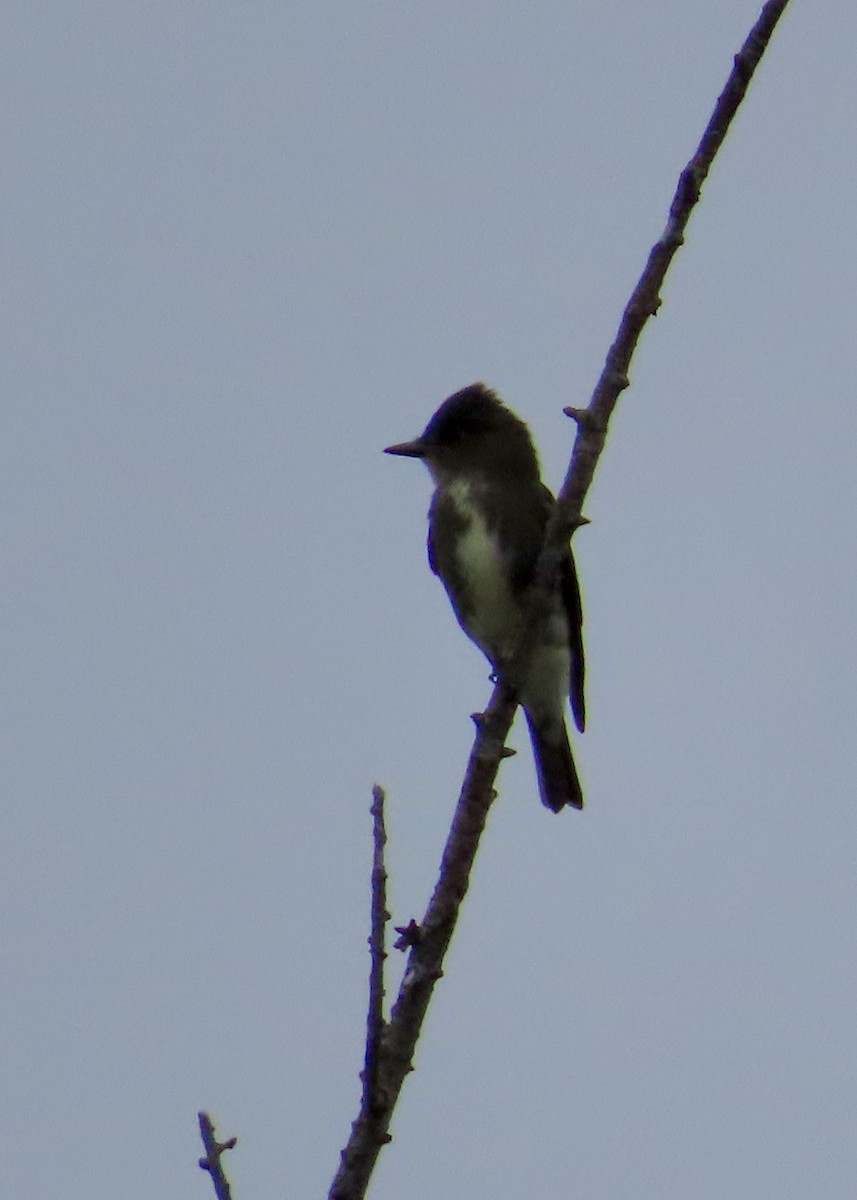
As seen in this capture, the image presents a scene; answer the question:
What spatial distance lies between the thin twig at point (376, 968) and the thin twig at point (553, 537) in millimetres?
50

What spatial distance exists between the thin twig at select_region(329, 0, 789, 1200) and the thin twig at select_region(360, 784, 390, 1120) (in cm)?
5

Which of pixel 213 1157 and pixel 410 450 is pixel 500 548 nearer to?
pixel 410 450

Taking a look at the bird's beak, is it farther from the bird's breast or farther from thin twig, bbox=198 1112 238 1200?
thin twig, bbox=198 1112 238 1200

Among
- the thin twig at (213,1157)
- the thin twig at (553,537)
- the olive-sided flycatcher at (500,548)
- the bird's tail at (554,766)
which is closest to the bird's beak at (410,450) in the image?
the olive-sided flycatcher at (500,548)

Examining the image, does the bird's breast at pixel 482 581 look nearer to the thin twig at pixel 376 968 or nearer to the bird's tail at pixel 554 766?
the bird's tail at pixel 554 766

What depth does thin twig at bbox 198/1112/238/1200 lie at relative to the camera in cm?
354

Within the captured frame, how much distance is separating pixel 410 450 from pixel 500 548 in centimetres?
111

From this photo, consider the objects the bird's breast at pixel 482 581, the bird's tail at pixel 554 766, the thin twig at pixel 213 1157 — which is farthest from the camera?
the bird's tail at pixel 554 766

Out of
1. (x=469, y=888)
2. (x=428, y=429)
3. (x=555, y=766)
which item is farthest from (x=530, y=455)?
(x=469, y=888)

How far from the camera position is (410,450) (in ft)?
28.3

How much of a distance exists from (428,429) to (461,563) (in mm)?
1179

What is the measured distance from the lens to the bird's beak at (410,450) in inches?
340

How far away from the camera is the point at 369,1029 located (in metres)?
3.76

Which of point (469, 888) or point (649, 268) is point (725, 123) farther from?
point (469, 888)
